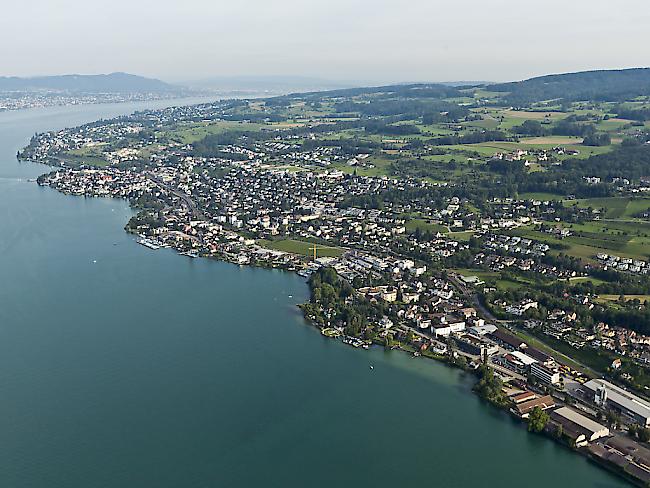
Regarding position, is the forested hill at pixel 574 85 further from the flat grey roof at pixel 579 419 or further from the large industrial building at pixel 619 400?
the flat grey roof at pixel 579 419

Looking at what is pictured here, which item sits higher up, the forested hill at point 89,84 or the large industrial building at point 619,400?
the forested hill at point 89,84

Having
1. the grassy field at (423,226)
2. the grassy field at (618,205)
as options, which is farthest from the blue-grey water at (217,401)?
the grassy field at (618,205)

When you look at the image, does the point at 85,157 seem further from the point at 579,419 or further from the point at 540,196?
the point at 579,419

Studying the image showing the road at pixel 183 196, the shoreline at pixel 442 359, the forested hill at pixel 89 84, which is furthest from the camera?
the forested hill at pixel 89 84

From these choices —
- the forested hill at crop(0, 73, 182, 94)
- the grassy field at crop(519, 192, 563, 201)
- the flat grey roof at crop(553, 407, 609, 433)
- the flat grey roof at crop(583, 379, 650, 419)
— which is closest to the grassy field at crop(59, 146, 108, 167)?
the grassy field at crop(519, 192, 563, 201)

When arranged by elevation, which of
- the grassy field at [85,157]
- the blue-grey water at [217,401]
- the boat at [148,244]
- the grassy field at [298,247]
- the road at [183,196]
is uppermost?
the grassy field at [85,157]

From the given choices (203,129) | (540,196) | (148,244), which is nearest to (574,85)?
(203,129)

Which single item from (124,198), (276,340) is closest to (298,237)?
(276,340)
